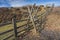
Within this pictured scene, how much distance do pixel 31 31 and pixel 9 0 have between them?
2.48m

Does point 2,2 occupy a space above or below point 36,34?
above

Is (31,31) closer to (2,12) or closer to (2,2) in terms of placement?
(2,2)

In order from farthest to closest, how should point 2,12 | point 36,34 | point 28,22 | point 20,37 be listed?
point 2,12 → point 28,22 → point 36,34 → point 20,37

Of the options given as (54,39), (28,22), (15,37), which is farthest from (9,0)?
(54,39)

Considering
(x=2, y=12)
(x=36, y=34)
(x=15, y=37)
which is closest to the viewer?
(x=15, y=37)

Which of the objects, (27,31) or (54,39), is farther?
(27,31)

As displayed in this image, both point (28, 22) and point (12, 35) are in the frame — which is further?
point (28, 22)

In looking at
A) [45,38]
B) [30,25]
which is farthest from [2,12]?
[45,38]

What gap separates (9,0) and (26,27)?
6.76 feet

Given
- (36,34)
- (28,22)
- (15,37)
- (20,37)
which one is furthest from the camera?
(28,22)

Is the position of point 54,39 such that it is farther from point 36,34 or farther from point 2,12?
point 2,12

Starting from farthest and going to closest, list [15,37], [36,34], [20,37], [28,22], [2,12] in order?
[2,12]
[28,22]
[36,34]
[20,37]
[15,37]

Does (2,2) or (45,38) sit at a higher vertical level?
(2,2)

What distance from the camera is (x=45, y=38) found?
408 inches
